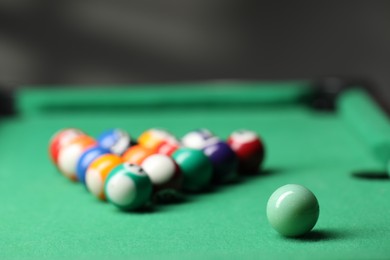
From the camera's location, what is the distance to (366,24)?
6293mm

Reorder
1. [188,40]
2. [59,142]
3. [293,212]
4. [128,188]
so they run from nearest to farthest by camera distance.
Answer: [293,212] → [128,188] → [59,142] → [188,40]

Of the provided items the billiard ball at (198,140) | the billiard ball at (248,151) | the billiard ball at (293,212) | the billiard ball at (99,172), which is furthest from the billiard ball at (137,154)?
the billiard ball at (293,212)

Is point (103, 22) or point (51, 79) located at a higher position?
point (103, 22)

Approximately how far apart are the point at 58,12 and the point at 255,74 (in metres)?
1.76

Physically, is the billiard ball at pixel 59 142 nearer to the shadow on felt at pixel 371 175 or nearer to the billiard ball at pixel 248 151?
the billiard ball at pixel 248 151

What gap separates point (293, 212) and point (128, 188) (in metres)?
0.58

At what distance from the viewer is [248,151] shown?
2.83m

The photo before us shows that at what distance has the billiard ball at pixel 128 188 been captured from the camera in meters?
2.29

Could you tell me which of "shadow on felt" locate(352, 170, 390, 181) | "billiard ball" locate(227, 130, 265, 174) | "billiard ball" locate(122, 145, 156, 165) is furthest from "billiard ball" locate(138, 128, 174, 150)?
"shadow on felt" locate(352, 170, 390, 181)

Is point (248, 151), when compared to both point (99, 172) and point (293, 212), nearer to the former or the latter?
point (99, 172)

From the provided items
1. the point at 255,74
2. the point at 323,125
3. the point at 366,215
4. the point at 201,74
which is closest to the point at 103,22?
the point at 201,74

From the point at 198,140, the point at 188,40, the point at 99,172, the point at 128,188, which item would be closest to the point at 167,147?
the point at 198,140

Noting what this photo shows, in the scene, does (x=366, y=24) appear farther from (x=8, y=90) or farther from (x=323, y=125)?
(x=8, y=90)

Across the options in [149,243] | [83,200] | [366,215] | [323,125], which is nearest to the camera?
[149,243]
